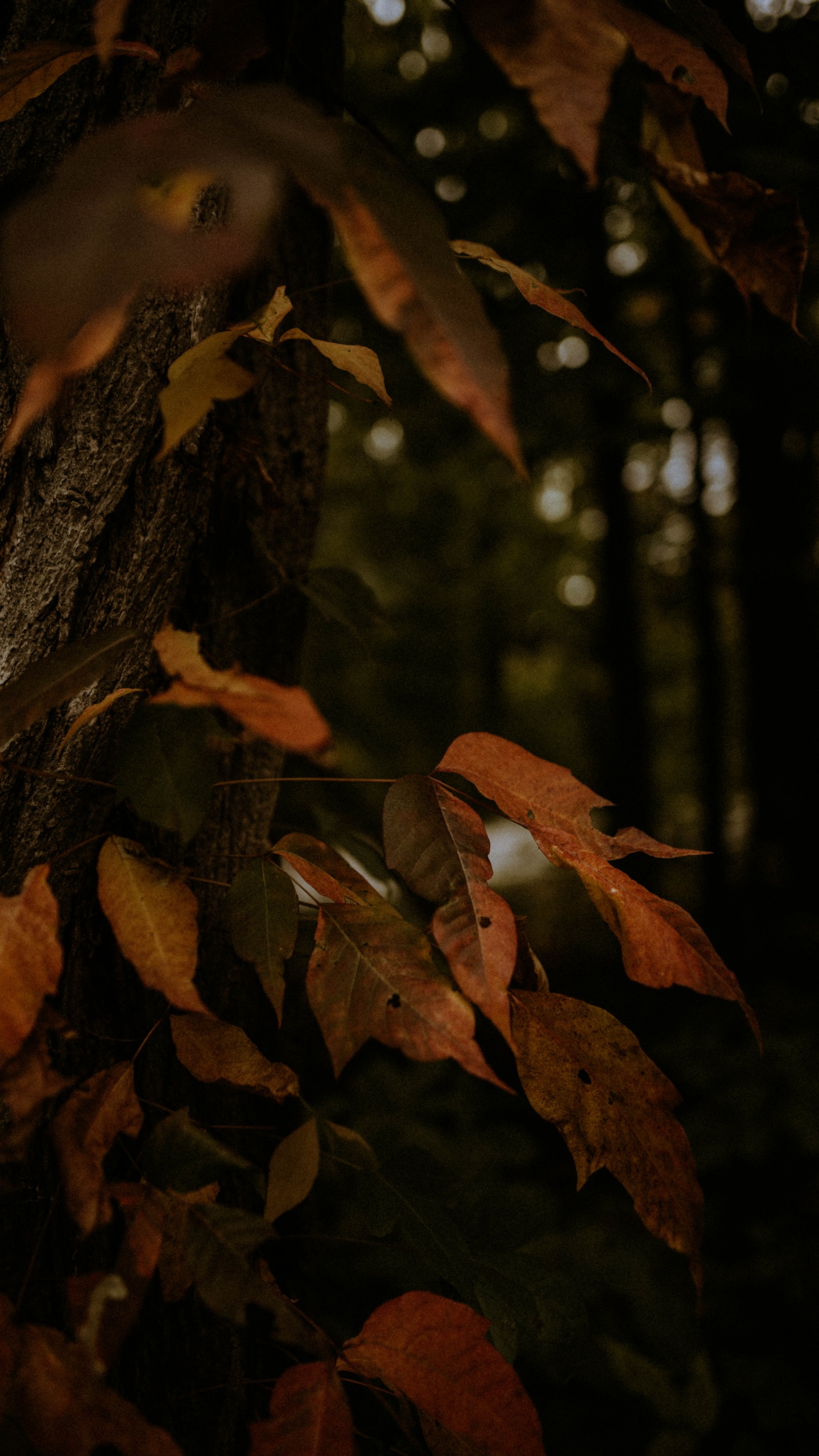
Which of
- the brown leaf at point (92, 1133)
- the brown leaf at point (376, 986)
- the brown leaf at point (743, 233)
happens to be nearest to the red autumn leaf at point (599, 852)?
the brown leaf at point (376, 986)

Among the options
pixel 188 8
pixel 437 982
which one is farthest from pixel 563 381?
pixel 437 982

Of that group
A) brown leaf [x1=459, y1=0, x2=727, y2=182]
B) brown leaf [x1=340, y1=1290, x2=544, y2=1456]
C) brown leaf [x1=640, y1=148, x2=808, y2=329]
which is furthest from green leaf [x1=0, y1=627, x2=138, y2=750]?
brown leaf [x1=640, y1=148, x2=808, y2=329]

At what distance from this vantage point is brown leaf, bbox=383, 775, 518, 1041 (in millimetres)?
477

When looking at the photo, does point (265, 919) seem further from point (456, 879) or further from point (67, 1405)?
point (67, 1405)

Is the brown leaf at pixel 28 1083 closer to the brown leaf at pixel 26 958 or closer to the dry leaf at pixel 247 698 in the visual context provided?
the brown leaf at pixel 26 958

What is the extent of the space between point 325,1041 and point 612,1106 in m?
0.22

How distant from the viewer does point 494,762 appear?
→ 1.92 ft

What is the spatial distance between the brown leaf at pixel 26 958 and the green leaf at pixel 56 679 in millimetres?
90

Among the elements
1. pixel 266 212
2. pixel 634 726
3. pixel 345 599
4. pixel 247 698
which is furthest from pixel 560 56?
pixel 634 726

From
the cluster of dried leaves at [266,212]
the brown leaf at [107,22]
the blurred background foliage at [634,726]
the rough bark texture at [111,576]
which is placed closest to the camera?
the cluster of dried leaves at [266,212]

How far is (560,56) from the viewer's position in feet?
1.16

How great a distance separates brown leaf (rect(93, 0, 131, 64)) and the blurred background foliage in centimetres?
26

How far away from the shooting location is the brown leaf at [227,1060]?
567 mm

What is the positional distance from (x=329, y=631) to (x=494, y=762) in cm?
49
